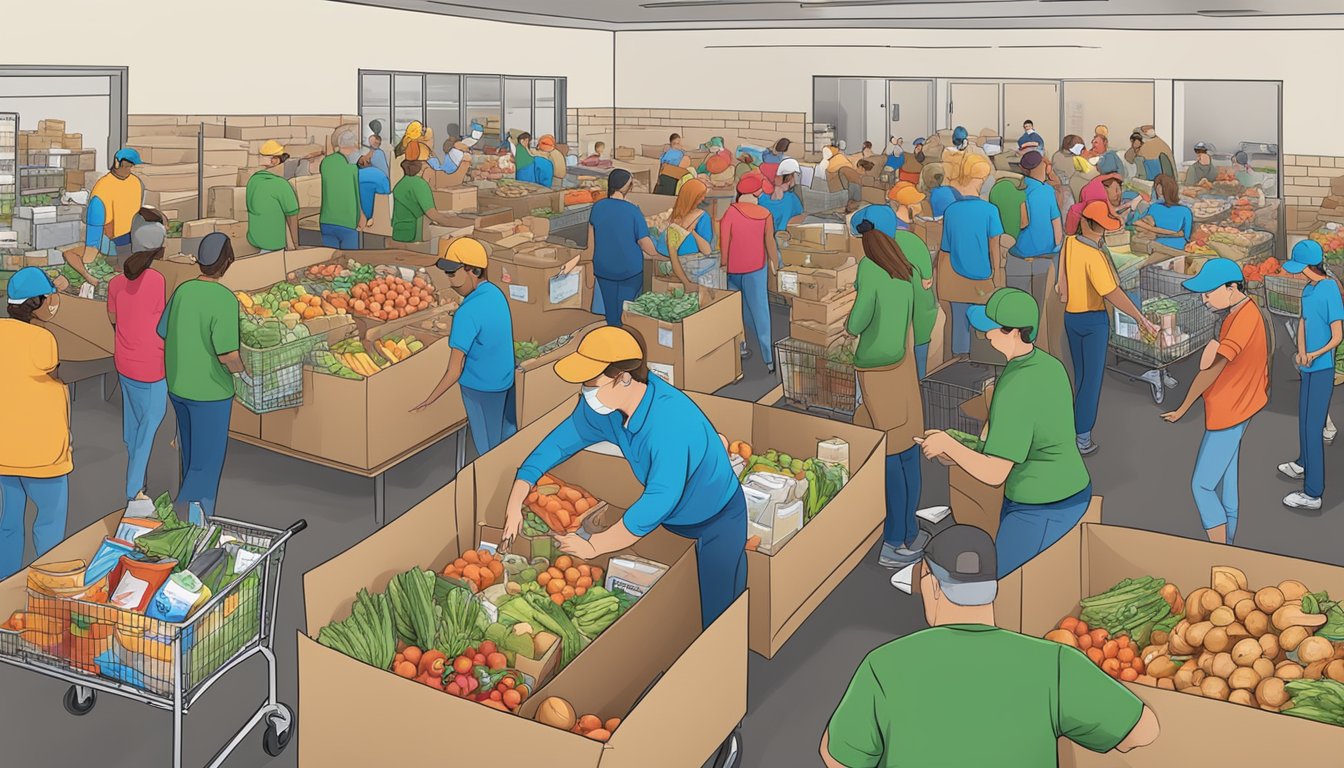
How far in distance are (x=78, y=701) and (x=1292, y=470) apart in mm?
6661

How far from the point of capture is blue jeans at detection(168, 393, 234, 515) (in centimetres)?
583

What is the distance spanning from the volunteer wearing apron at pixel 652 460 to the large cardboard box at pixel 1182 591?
1.03 meters

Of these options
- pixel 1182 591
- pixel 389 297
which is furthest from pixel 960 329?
pixel 1182 591

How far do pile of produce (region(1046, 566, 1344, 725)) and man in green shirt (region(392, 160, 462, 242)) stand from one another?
7.19 metres

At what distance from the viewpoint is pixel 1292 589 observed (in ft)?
13.1

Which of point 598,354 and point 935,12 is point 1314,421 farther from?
point 935,12

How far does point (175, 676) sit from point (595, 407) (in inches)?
60.4

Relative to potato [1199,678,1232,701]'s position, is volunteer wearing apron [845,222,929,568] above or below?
above

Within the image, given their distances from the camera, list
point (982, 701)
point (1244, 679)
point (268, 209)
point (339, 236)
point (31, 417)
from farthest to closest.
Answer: point (339, 236) < point (268, 209) < point (31, 417) < point (1244, 679) < point (982, 701)

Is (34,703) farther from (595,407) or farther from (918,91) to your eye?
(918,91)

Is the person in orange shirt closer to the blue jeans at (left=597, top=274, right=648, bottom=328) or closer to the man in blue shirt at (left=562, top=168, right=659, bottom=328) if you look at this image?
the man in blue shirt at (left=562, top=168, right=659, bottom=328)

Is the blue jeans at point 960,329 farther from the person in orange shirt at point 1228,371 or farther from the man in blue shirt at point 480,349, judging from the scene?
the man in blue shirt at point 480,349

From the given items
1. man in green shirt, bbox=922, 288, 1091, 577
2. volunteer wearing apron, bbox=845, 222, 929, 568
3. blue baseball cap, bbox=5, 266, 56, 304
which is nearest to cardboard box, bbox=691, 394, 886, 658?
volunteer wearing apron, bbox=845, 222, 929, 568

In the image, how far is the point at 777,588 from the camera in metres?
4.50
